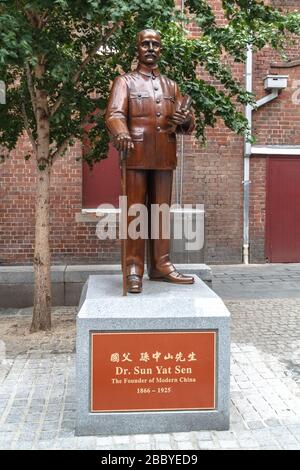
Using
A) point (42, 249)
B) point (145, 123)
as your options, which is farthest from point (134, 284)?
point (42, 249)

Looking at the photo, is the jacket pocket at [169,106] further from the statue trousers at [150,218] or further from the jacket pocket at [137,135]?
the statue trousers at [150,218]

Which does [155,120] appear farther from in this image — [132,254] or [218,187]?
[218,187]

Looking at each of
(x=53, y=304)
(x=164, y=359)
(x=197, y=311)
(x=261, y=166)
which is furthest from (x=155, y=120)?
(x=261, y=166)

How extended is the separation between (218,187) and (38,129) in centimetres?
556

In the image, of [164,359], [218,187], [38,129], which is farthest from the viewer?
[218,187]

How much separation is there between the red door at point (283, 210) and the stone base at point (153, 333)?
817cm

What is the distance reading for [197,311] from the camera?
374 centimetres

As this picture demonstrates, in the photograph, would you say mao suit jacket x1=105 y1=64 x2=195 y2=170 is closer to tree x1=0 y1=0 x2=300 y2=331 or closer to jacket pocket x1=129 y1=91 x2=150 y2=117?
jacket pocket x1=129 y1=91 x2=150 y2=117

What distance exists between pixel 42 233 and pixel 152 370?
11.1ft

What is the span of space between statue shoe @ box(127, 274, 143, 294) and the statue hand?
3.25 ft

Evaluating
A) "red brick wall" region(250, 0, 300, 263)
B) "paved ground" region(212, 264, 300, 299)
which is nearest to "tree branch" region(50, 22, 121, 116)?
"paved ground" region(212, 264, 300, 299)

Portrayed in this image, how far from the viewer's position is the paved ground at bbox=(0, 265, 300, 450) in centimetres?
361

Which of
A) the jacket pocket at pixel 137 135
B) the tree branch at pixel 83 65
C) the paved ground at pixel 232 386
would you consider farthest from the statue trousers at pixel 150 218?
the tree branch at pixel 83 65

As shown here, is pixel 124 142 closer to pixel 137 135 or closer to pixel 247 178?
pixel 137 135
